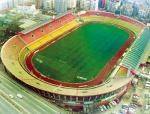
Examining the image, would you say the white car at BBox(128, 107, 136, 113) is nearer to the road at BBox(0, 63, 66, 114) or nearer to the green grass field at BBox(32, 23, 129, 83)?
the green grass field at BBox(32, 23, 129, 83)

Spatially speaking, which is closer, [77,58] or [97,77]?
[97,77]

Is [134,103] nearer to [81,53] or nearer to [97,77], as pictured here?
[97,77]

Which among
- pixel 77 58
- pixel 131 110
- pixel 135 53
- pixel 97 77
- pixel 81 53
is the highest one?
pixel 135 53

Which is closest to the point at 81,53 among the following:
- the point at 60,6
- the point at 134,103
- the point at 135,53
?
the point at 135,53

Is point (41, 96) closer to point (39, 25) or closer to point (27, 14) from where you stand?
point (39, 25)

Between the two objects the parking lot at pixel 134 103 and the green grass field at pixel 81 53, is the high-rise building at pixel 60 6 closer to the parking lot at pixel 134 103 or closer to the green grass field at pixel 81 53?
the green grass field at pixel 81 53

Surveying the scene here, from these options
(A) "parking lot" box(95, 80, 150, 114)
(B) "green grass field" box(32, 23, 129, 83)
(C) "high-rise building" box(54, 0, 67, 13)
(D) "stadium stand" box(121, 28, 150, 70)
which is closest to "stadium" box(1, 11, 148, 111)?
(B) "green grass field" box(32, 23, 129, 83)

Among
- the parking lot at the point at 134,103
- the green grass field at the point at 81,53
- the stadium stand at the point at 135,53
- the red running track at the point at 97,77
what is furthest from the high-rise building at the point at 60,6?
the parking lot at the point at 134,103
